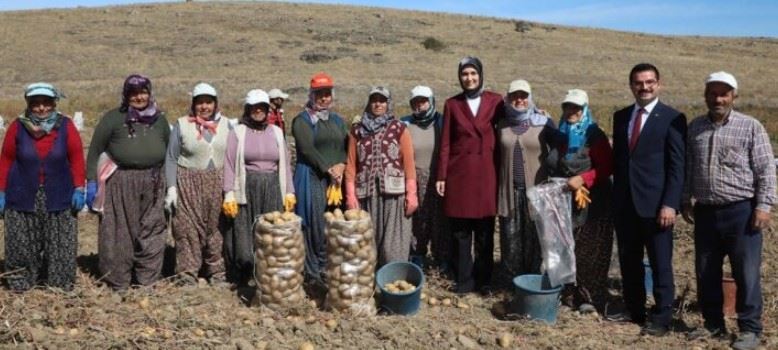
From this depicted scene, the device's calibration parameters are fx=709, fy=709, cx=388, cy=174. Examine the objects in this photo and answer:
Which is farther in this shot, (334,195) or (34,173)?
(334,195)

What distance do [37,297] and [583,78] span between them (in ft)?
96.0

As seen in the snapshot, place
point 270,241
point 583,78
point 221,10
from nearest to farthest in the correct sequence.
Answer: point 270,241
point 583,78
point 221,10

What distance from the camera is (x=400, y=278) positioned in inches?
200

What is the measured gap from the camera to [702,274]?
14.7 feet

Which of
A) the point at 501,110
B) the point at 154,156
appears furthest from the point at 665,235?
the point at 154,156

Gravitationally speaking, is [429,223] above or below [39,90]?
below

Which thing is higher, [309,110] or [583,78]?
[583,78]

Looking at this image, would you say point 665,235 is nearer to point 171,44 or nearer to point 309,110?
point 309,110

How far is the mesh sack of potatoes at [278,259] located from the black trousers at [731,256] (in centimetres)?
260

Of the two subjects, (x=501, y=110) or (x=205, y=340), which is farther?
(x=501, y=110)

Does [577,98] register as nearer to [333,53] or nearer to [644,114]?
[644,114]

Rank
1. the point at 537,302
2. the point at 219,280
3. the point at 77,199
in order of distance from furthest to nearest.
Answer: the point at 219,280 < the point at 77,199 < the point at 537,302

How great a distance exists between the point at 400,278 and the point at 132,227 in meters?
1.99

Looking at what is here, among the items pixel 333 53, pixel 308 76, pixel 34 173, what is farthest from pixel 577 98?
pixel 333 53
